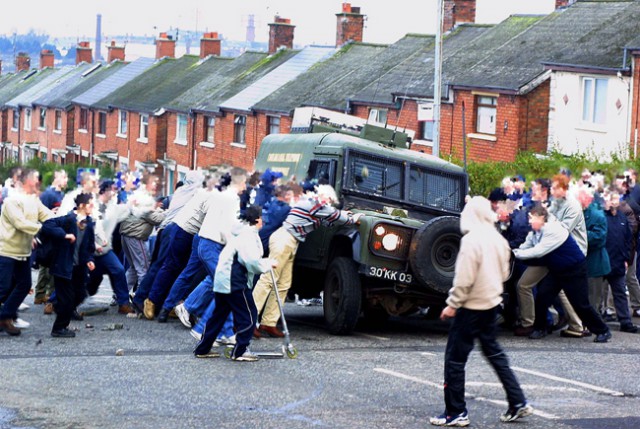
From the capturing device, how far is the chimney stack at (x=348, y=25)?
1948 inches

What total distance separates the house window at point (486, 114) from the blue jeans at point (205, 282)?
21165 millimetres

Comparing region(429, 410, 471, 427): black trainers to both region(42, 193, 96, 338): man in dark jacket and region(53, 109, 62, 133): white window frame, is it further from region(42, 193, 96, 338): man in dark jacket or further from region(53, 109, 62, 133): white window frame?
region(53, 109, 62, 133): white window frame

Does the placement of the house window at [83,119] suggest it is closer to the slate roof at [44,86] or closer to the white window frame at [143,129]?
the slate roof at [44,86]

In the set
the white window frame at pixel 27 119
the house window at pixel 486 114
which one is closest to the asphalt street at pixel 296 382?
the house window at pixel 486 114

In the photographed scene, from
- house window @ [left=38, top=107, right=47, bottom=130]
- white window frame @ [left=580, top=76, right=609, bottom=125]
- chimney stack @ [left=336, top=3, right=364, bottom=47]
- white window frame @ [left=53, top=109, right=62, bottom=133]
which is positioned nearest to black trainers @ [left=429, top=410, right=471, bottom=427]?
white window frame @ [left=580, top=76, right=609, bottom=125]

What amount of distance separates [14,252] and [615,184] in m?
8.24

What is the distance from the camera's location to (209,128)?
4978 cm

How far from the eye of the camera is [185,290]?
15.3m

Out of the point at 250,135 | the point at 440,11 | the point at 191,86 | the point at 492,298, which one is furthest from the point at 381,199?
the point at 191,86

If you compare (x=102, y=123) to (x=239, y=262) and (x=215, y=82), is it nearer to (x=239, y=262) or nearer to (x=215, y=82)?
(x=215, y=82)

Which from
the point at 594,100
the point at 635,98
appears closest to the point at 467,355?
the point at 635,98

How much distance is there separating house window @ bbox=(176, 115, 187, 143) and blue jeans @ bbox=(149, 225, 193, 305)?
36.1 m

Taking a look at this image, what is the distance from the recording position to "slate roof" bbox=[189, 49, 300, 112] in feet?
162

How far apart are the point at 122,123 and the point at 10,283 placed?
144ft
